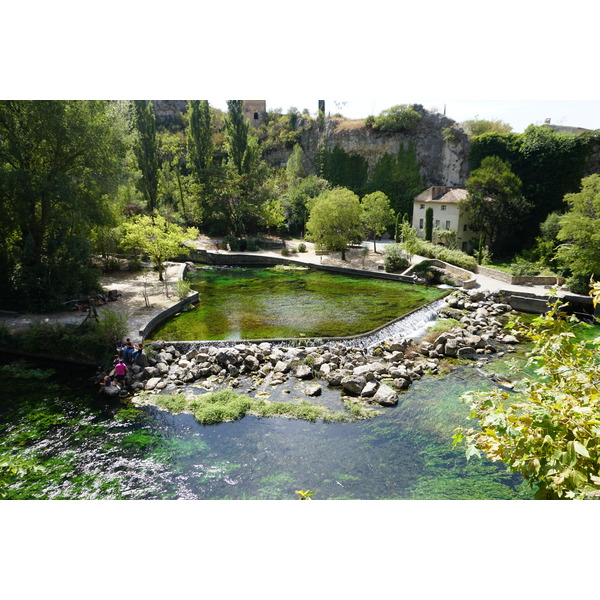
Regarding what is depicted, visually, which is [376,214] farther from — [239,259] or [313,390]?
[313,390]

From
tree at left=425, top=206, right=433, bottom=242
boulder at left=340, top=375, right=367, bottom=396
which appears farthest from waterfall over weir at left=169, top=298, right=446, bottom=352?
tree at left=425, top=206, right=433, bottom=242

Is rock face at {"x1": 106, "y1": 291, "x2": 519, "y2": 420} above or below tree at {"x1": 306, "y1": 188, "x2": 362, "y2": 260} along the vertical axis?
below

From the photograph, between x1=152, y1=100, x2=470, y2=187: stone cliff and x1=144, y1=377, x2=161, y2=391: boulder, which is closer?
x1=144, y1=377, x2=161, y2=391: boulder

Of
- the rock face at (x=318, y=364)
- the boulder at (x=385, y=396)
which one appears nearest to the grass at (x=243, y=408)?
the boulder at (x=385, y=396)

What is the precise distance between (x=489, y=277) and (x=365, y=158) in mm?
21737

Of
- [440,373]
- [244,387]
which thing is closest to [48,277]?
[244,387]

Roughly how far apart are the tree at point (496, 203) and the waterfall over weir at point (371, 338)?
13.7 metres

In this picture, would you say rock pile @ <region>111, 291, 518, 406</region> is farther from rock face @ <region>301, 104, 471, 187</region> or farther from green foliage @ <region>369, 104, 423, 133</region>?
green foliage @ <region>369, 104, 423, 133</region>

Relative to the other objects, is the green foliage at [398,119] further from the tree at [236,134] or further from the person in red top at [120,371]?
the person in red top at [120,371]

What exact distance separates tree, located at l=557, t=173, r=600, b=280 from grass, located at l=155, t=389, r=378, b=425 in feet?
44.1

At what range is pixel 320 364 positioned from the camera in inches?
514

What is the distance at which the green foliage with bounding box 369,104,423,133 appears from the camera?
38.4 meters

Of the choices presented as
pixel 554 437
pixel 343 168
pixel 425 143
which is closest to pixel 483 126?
pixel 425 143

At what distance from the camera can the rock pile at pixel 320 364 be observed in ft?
39.2
